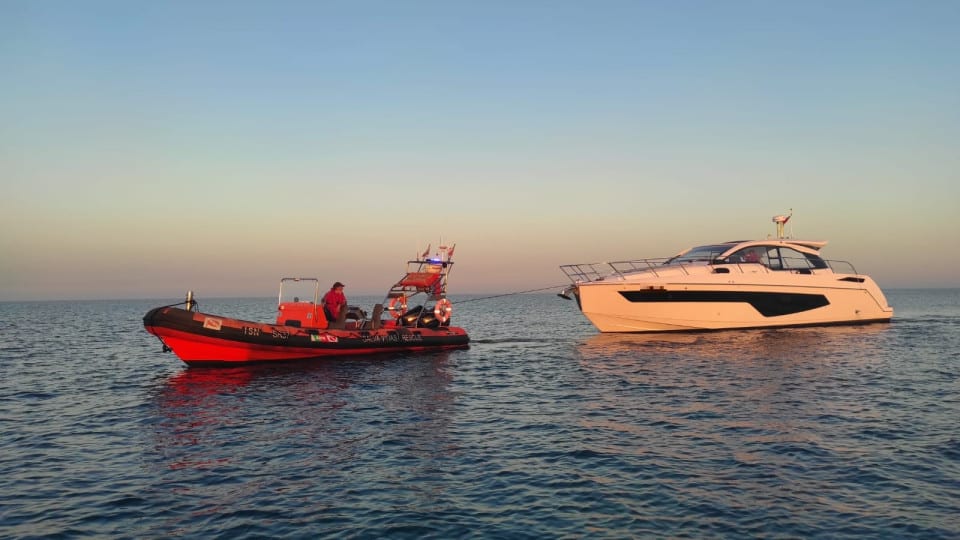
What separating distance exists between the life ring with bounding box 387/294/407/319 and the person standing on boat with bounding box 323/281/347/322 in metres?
3.17

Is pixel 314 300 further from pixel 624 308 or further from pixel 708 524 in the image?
pixel 708 524

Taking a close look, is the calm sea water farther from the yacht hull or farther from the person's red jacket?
the yacht hull

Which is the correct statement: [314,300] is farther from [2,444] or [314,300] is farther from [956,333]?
[956,333]

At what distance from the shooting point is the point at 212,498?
26.0 feet

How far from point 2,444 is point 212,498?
5.90 meters

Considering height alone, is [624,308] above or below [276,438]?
above

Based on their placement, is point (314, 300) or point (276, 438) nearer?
point (276, 438)

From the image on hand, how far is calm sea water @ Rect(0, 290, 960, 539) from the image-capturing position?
7.11 meters

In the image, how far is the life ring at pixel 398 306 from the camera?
24.9 metres

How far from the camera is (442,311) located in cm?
2545

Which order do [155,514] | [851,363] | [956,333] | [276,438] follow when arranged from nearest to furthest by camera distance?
[155,514] < [276,438] < [851,363] < [956,333]

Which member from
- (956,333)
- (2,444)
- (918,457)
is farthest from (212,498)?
(956,333)

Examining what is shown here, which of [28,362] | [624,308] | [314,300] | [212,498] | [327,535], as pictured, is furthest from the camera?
[624,308]

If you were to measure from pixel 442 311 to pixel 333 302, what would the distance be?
5258mm
